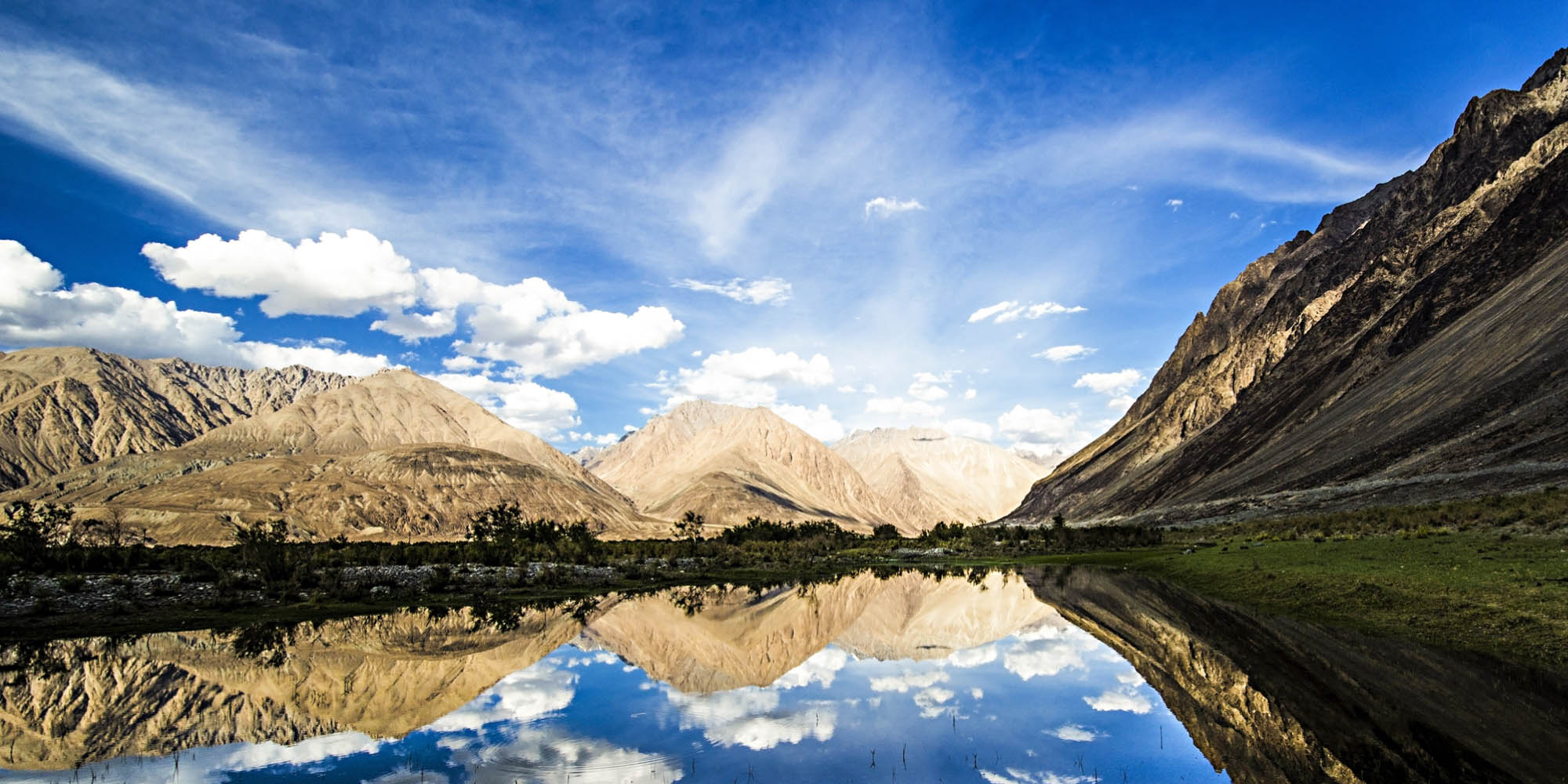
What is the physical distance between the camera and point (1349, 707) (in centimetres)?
1316

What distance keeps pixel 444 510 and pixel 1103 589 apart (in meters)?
166

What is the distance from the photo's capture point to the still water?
12.0 meters

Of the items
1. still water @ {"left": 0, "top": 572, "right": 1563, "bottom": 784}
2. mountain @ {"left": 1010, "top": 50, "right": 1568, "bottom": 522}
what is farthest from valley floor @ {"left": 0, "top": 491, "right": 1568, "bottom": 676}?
mountain @ {"left": 1010, "top": 50, "right": 1568, "bottom": 522}

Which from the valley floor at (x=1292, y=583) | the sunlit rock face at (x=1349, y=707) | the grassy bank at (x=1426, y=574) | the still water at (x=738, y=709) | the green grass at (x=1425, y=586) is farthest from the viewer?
the valley floor at (x=1292, y=583)

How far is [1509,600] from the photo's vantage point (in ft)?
59.2

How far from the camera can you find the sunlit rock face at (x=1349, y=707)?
1065cm

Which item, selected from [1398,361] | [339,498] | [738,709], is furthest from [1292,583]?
[339,498]

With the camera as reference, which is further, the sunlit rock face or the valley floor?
the valley floor

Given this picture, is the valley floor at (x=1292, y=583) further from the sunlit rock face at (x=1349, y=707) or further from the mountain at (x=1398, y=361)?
the mountain at (x=1398, y=361)

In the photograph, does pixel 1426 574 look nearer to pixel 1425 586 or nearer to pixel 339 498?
pixel 1425 586

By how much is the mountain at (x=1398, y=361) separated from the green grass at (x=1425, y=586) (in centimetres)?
2435


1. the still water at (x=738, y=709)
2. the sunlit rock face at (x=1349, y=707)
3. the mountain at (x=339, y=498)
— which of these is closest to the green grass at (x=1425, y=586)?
the sunlit rock face at (x=1349, y=707)

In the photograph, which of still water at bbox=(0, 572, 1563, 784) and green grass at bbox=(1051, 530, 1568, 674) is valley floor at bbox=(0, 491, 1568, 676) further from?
still water at bbox=(0, 572, 1563, 784)

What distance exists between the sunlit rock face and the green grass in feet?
3.90
